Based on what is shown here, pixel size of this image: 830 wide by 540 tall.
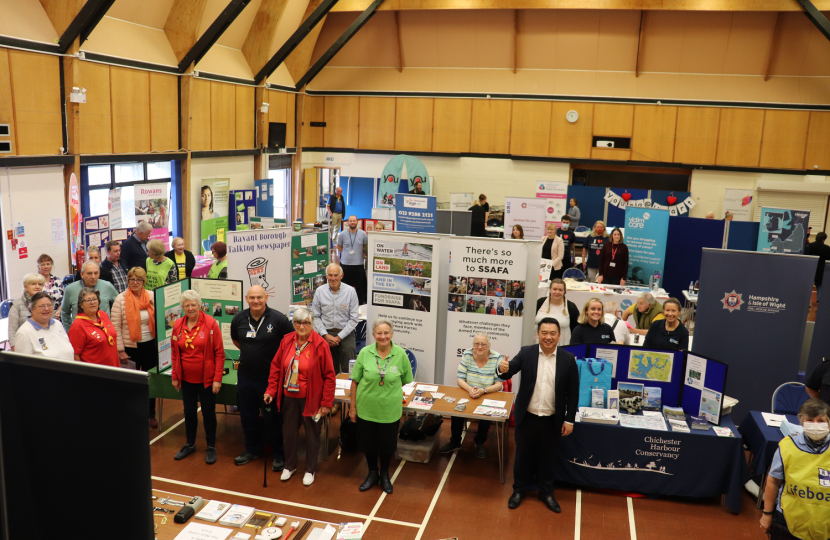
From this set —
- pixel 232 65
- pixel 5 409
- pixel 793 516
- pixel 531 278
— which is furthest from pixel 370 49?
pixel 5 409

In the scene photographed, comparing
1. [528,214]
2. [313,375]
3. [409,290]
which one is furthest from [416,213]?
[313,375]

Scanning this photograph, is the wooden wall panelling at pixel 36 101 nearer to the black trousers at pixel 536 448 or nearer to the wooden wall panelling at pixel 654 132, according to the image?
the black trousers at pixel 536 448

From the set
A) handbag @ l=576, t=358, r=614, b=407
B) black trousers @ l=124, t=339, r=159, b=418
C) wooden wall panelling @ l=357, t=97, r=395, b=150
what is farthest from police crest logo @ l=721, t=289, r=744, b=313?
wooden wall panelling @ l=357, t=97, r=395, b=150

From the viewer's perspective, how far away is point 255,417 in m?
5.83

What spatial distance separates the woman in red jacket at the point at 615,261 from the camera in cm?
1030

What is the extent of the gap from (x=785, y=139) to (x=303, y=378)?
14.7 m

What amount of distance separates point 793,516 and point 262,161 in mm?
13699

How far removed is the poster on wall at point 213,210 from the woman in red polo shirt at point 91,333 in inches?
282

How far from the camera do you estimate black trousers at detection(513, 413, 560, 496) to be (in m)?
5.17

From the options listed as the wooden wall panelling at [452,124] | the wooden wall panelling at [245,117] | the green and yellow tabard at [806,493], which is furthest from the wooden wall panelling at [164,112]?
the green and yellow tabard at [806,493]

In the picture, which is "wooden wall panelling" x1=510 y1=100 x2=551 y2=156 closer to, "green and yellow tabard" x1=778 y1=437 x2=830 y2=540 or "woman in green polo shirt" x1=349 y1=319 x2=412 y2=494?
"woman in green polo shirt" x1=349 y1=319 x2=412 y2=494

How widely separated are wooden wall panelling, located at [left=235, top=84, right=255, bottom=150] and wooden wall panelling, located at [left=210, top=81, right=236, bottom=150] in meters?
0.19

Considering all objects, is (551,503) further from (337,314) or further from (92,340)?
(92,340)

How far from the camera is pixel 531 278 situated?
674cm
